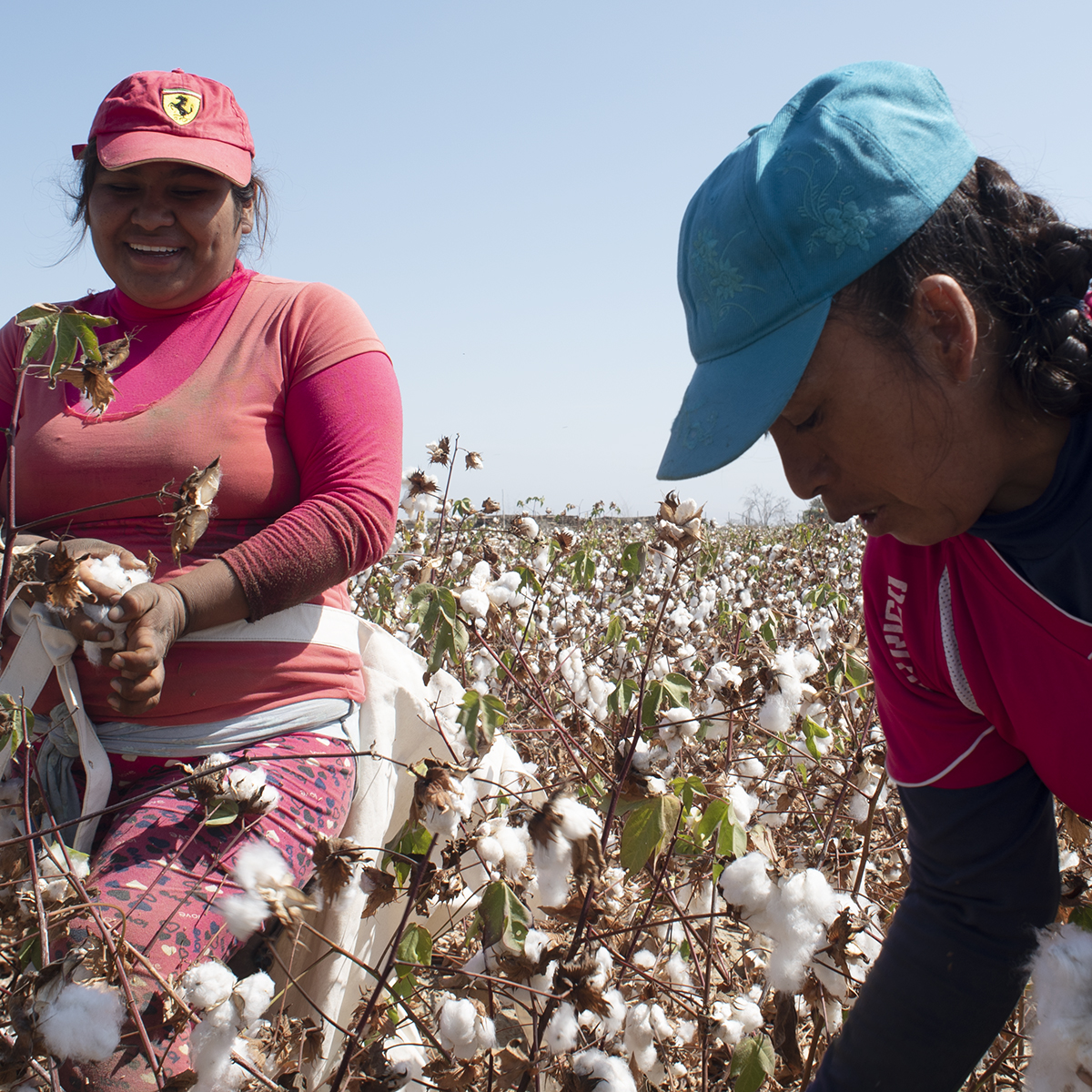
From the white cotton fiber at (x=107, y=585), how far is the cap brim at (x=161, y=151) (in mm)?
759

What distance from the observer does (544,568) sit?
141 inches

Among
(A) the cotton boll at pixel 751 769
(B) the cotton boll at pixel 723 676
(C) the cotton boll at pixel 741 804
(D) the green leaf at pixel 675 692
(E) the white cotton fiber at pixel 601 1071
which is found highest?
(D) the green leaf at pixel 675 692

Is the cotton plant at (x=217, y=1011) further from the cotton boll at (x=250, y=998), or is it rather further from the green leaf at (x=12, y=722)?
the green leaf at (x=12, y=722)

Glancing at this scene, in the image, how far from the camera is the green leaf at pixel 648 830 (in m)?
1.30

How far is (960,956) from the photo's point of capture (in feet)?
4.07

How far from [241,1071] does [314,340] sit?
1.19 m

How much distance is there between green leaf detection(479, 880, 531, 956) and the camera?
1.31 meters

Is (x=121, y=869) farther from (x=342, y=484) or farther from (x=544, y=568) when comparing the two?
(x=544, y=568)

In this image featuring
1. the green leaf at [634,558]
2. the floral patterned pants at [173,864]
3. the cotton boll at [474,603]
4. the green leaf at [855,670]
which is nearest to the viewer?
the floral patterned pants at [173,864]

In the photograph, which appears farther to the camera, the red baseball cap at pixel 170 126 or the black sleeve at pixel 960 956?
the red baseball cap at pixel 170 126

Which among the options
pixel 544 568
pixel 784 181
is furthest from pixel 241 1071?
pixel 544 568

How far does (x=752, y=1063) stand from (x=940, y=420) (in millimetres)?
911

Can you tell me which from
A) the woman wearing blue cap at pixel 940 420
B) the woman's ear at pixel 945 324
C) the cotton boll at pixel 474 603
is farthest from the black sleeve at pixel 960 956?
the cotton boll at pixel 474 603

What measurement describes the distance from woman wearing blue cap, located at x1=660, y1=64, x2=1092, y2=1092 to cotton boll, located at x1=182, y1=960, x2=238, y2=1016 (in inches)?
30.9
